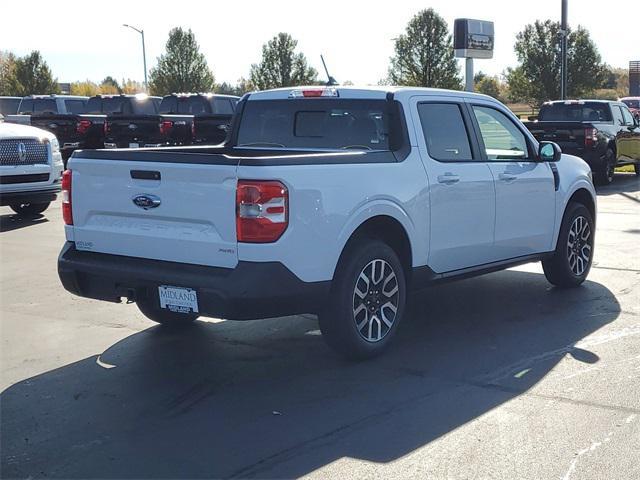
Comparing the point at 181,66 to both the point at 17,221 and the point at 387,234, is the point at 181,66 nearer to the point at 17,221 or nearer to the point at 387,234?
the point at 17,221

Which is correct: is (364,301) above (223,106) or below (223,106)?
below

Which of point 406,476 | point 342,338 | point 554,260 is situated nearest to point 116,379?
point 342,338

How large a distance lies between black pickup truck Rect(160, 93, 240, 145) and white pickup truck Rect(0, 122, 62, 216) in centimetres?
645

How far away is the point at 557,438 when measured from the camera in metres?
4.38

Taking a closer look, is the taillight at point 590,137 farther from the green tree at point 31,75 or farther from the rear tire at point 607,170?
the green tree at point 31,75

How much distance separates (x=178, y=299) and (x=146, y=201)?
676mm

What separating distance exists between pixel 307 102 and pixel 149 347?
2.28 meters

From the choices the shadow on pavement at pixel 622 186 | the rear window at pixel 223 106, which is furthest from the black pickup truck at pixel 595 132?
the rear window at pixel 223 106

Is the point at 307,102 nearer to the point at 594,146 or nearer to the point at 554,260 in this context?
the point at 554,260

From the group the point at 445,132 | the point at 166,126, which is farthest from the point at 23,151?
the point at 445,132

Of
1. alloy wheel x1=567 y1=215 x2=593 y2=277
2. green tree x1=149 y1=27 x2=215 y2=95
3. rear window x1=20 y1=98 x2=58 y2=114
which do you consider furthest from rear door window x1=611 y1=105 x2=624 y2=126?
green tree x1=149 y1=27 x2=215 y2=95

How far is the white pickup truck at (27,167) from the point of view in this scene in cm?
1246

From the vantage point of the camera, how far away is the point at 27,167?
12648 mm

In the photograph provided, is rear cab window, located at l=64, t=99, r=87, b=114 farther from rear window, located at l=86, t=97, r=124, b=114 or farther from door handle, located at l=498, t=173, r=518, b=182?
door handle, located at l=498, t=173, r=518, b=182
